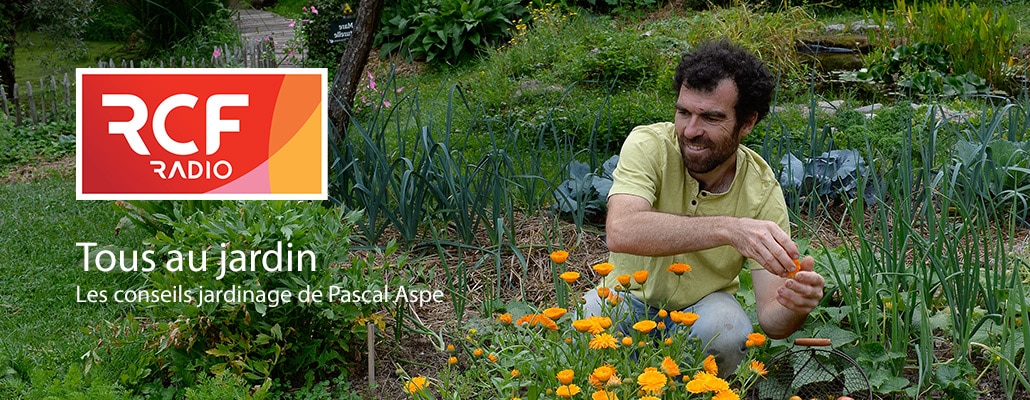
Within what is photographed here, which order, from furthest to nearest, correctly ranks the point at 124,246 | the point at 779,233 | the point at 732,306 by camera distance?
the point at 124,246, the point at 732,306, the point at 779,233

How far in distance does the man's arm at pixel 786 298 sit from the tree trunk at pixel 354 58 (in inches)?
90.4

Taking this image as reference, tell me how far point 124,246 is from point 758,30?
17.1ft

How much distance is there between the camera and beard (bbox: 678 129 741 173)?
2.47 metres

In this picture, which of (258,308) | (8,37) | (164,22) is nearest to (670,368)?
(258,308)

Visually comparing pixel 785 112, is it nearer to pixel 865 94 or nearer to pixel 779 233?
pixel 865 94

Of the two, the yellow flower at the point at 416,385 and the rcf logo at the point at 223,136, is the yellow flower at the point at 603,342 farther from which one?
the rcf logo at the point at 223,136

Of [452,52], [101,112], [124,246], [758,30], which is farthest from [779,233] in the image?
[452,52]

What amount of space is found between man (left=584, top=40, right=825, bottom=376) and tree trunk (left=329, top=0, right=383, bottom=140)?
6.44 feet

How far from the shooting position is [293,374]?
2959mm

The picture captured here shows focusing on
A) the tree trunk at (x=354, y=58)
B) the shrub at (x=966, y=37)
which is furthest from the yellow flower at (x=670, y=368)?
the shrub at (x=966, y=37)

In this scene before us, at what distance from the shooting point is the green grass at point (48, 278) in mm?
3057

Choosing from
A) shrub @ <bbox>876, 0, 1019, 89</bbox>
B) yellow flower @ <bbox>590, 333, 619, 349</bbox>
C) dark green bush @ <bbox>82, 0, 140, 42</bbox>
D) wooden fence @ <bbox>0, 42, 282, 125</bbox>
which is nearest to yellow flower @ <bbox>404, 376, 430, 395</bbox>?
yellow flower @ <bbox>590, 333, 619, 349</bbox>

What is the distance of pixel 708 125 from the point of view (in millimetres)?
2459

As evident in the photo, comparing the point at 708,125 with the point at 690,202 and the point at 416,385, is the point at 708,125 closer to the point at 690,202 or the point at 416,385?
the point at 690,202
